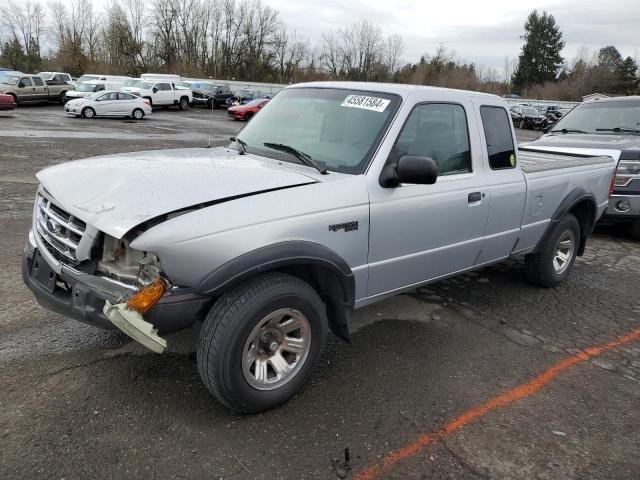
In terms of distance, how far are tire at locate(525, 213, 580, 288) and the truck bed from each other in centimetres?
55

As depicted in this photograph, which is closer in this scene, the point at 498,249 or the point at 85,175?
the point at 85,175

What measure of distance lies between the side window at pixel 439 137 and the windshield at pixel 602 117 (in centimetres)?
549

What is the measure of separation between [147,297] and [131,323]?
0.47 ft

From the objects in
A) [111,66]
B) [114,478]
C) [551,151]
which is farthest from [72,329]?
[111,66]

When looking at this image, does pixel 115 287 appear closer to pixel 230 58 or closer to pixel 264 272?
pixel 264 272

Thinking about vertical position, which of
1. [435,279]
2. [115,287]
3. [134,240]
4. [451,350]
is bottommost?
[451,350]

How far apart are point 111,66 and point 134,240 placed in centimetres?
6683

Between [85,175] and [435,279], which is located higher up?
[85,175]

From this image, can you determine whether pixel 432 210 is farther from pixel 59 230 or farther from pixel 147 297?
pixel 59 230

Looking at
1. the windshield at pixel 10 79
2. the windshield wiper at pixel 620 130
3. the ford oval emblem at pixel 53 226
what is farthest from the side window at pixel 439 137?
the windshield at pixel 10 79

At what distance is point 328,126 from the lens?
3.67 metres

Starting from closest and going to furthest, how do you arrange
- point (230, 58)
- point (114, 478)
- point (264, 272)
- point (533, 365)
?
point (114, 478) < point (264, 272) < point (533, 365) < point (230, 58)

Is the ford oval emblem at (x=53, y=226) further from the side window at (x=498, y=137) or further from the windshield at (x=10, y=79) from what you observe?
the windshield at (x=10, y=79)

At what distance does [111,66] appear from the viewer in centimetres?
6119
